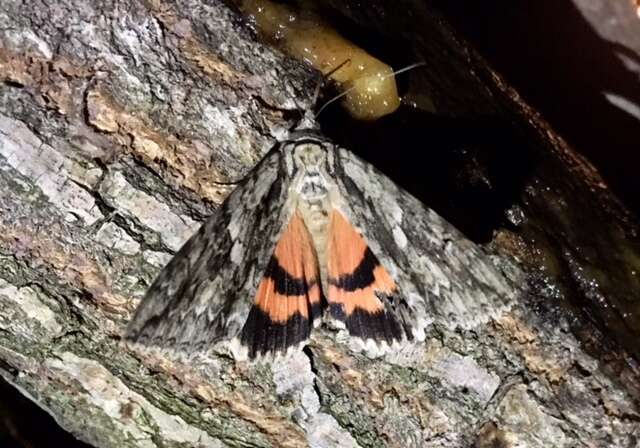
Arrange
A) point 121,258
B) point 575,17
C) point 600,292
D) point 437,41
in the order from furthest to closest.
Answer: point 575,17, point 437,41, point 600,292, point 121,258

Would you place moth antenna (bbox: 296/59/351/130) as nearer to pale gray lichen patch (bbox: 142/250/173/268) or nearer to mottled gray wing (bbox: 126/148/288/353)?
mottled gray wing (bbox: 126/148/288/353)

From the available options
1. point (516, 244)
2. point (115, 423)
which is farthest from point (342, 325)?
point (115, 423)

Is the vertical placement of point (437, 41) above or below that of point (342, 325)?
above

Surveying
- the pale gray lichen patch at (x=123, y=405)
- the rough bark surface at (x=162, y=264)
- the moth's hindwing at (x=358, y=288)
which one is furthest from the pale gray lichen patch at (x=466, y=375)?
the pale gray lichen patch at (x=123, y=405)

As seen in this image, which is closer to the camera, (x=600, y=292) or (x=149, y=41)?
(x=149, y=41)

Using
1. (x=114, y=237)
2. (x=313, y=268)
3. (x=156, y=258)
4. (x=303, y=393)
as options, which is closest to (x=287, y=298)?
(x=313, y=268)

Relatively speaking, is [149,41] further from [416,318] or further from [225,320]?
[416,318]

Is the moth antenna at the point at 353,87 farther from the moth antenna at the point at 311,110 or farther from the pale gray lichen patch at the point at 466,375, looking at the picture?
the pale gray lichen patch at the point at 466,375
